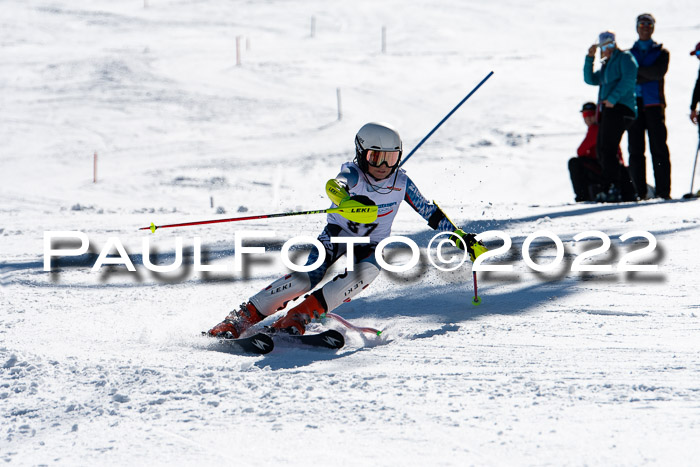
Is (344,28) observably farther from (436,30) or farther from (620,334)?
(620,334)

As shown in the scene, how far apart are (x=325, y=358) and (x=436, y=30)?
25.0 metres

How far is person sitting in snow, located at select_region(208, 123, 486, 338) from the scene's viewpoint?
4336 mm

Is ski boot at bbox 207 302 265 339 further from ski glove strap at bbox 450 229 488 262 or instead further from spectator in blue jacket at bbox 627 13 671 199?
spectator in blue jacket at bbox 627 13 671 199

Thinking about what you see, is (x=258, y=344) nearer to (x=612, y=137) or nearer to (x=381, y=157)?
(x=381, y=157)

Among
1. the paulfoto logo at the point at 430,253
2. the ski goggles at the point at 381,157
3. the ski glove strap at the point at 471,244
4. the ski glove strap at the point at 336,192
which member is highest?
the ski goggles at the point at 381,157

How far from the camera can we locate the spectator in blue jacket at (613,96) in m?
8.12

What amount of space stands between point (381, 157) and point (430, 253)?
2.11 m

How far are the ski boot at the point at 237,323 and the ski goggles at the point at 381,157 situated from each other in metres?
1.12

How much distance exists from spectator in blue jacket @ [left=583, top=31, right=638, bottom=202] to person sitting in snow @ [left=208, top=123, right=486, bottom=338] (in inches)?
165

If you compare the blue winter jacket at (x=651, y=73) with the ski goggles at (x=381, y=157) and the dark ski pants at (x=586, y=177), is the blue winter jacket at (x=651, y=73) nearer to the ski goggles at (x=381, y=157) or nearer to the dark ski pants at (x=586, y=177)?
the dark ski pants at (x=586, y=177)

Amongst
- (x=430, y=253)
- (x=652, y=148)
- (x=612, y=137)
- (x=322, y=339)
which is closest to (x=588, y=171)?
(x=652, y=148)

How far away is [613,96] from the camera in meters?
8.16

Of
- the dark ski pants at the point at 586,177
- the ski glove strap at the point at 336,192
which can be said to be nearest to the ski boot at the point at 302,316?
the ski glove strap at the point at 336,192

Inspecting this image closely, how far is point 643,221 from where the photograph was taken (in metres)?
7.04
